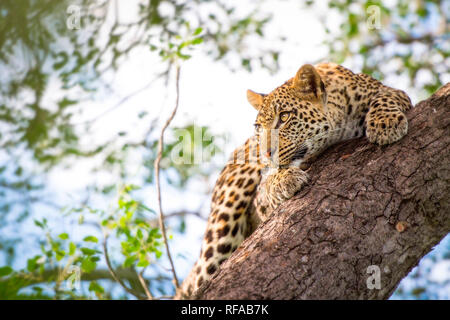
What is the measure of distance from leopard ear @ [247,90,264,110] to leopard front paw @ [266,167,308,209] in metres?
1.11

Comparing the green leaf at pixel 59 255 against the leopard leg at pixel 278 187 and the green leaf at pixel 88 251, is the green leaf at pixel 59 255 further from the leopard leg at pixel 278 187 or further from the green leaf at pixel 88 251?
the leopard leg at pixel 278 187

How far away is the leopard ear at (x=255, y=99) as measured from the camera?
6012 millimetres

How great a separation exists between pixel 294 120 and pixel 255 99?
689mm

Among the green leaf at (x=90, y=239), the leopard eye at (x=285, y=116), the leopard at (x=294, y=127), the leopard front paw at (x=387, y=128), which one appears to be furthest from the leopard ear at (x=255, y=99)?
the green leaf at (x=90, y=239)

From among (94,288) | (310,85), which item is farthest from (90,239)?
(310,85)

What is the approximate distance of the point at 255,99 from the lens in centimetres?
606

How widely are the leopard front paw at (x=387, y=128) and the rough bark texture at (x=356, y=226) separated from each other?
6cm

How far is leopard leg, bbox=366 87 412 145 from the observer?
442 centimetres

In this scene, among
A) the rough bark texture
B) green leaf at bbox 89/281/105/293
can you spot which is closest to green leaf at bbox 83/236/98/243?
green leaf at bbox 89/281/105/293

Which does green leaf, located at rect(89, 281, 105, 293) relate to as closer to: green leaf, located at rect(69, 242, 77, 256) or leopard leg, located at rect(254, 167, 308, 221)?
green leaf, located at rect(69, 242, 77, 256)

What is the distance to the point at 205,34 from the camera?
11.0 m
